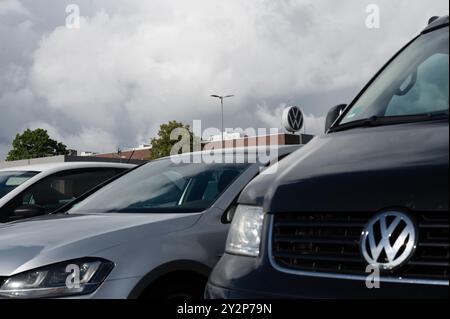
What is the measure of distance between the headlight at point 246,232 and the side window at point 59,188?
3.50 m

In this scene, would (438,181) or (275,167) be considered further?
(275,167)

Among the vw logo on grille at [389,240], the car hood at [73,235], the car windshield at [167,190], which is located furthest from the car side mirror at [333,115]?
the vw logo on grille at [389,240]

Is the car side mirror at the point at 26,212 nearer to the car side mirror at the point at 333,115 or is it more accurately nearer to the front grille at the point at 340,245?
the car side mirror at the point at 333,115

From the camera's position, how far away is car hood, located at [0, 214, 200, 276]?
3.37 m

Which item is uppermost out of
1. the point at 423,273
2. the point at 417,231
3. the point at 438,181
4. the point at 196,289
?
the point at 438,181

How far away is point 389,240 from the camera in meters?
2.16

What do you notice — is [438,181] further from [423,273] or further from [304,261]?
[304,261]

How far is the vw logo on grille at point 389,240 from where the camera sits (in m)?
2.14

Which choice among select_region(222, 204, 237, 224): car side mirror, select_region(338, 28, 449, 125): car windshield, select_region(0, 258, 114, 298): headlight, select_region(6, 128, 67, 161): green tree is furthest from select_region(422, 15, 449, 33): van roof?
select_region(6, 128, 67, 161): green tree

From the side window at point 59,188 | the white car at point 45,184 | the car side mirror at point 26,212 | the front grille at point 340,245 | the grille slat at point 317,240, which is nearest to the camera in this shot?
the front grille at point 340,245

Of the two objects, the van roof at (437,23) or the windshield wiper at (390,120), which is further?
the van roof at (437,23)
